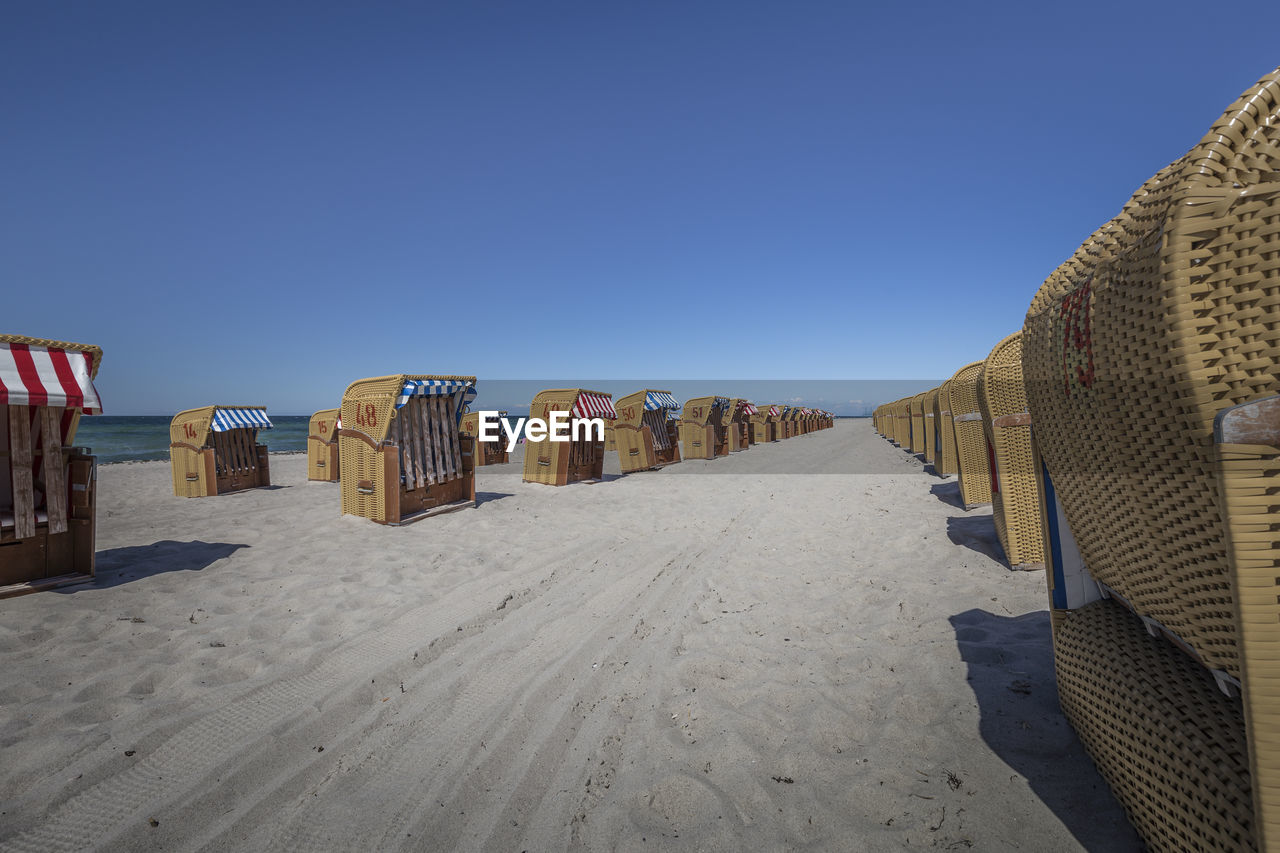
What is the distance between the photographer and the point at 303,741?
112 inches

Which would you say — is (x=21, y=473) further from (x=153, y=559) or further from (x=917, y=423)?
(x=917, y=423)

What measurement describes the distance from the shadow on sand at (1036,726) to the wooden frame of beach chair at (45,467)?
6.84 meters

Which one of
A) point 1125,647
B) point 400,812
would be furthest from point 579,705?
point 1125,647

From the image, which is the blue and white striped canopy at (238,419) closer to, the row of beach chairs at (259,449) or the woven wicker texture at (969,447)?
the row of beach chairs at (259,449)

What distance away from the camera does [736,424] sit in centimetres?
2655

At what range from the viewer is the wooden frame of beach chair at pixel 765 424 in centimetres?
3306

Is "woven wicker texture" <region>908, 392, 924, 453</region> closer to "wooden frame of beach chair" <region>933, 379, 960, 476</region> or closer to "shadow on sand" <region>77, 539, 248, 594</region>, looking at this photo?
"wooden frame of beach chair" <region>933, 379, 960, 476</region>

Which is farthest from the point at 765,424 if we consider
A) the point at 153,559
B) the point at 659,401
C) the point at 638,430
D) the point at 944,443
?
the point at 153,559

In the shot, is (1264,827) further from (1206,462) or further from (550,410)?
(550,410)

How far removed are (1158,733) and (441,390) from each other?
28.4 feet

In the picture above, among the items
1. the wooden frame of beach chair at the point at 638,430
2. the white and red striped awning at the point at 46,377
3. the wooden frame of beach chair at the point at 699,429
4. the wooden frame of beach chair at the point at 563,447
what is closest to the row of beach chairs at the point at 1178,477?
the white and red striped awning at the point at 46,377

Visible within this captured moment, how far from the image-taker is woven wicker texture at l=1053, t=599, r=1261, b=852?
154cm

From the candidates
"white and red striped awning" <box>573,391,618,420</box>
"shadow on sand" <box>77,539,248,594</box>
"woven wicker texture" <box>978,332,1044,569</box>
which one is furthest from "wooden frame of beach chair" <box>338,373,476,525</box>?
"woven wicker texture" <box>978,332,1044,569</box>

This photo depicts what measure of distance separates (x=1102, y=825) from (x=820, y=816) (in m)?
1.00
